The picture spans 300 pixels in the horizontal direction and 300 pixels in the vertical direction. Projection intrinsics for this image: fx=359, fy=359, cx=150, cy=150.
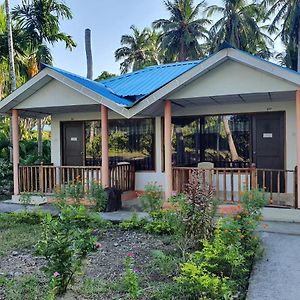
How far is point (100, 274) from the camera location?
Answer: 15.6 ft

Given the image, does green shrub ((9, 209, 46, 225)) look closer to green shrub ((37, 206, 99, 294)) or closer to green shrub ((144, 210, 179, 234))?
green shrub ((144, 210, 179, 234))

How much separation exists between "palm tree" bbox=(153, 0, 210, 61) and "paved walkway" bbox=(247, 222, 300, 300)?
31023 millimetres

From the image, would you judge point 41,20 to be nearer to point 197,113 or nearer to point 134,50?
point 197,113

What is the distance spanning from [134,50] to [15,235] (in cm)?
3971

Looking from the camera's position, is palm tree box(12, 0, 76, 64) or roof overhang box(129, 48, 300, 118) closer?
roof overhang box(129, 48, 300, 118)

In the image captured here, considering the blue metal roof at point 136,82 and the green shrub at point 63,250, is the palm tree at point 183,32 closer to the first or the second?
the blue metal roof at point 136,82

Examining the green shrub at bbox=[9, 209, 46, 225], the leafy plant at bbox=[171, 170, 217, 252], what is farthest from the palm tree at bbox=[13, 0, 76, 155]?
the leafy plant at bbox=[171, 170, 217, 252]

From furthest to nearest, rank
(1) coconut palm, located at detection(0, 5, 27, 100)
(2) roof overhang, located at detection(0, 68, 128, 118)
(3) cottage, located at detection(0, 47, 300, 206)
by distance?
(1) coconut palm, located at detection(0, 5, 27, 100), (2) roof overhang, located at detection(0, 68, 128, 118), (3) cottage, located at detection(0, 47, 300, 206)

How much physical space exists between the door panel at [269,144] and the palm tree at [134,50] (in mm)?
35135

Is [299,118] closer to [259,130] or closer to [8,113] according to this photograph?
[259,130]

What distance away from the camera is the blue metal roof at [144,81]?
415 inches

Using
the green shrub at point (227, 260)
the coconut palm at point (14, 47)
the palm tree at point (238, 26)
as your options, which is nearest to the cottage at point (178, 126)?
the green shrub at point (227, 260)

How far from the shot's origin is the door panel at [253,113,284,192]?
9.30 m

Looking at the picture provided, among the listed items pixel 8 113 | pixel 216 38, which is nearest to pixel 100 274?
pixel 8 113
